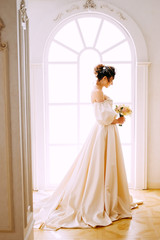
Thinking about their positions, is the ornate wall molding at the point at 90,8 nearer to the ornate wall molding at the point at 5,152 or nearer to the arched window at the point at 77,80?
the arched window at the point at 77,80

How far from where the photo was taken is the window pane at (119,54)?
413 centimetres

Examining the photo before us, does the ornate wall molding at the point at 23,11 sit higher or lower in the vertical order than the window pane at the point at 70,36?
lower

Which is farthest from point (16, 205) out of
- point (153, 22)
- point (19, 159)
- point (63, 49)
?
point (153, 22)

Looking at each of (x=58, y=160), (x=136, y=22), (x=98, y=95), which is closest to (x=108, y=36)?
(x=136, y=22)

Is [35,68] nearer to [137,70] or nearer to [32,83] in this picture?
[32,83]

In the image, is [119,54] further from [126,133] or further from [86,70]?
[126,133]

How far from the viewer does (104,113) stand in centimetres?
319

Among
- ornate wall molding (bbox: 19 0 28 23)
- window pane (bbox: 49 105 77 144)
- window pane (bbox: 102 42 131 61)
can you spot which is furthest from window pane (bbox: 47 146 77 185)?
ornate wall molding (bbox: 19 0 28 23)

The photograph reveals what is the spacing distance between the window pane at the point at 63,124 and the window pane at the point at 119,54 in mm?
950

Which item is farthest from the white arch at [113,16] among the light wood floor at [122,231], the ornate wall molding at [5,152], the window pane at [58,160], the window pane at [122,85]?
the light wood floor at [122,231]

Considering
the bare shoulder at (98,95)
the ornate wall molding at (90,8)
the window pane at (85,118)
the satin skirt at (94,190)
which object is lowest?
the satin skirt at (94,190)

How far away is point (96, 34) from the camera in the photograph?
4090 mm

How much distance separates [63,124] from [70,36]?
137cm

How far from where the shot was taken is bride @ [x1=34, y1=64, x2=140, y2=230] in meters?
3.03
